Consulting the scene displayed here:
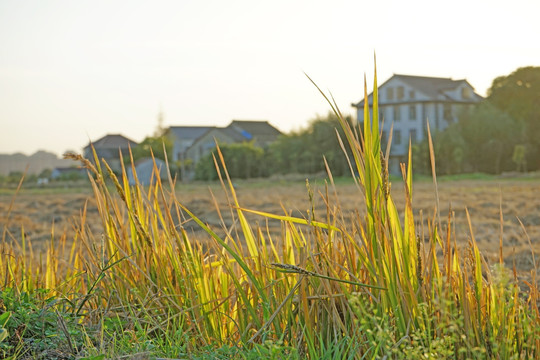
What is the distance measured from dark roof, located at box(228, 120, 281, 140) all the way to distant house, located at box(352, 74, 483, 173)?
14.1 meters

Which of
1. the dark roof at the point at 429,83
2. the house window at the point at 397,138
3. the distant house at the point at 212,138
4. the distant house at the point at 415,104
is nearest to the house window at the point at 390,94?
the distant house at the point at 415,104

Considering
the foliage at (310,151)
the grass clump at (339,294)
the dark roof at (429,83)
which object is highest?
the dark roof at (429,83)

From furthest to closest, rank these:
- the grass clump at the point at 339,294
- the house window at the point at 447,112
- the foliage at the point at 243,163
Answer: the house window at the point at 447,112 → the foliage at the point at 243,163 → the grass clump at the point at 339,294

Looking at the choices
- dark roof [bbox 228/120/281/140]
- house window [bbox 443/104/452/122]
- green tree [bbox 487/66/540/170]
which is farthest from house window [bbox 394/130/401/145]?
dark roof [bbox 228/120/281/140]

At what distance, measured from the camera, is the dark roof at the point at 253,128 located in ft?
164

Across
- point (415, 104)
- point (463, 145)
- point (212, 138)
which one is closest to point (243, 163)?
point (415, 104)

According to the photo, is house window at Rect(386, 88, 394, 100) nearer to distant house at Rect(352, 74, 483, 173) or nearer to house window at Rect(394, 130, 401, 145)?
distant house at Rect(352, 74, 483, 173)

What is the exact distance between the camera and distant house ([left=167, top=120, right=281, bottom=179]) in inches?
1799

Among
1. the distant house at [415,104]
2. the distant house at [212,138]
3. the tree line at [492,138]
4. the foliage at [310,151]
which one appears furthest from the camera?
the distant house at [212,138]

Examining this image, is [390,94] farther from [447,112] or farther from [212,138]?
[212,138]

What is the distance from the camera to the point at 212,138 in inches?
1797

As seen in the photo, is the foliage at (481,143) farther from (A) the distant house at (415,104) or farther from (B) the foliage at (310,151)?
(B) the foliage at (310,151)

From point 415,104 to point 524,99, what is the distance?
19.1ft

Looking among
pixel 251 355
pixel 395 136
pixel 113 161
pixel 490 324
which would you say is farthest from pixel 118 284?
pixel 113 161
